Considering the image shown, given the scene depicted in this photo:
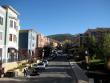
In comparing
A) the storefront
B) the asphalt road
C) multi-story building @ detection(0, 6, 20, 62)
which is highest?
multi-story building @ detection(0, 6, 20, 62)

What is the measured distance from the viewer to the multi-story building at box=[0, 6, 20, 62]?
54719 millimetres

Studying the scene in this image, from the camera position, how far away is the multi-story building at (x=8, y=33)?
2154 inches

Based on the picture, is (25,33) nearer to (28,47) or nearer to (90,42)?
(28,47)

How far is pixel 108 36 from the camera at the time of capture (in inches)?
2980

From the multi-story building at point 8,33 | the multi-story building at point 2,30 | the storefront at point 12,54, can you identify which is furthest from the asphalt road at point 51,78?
the storefront at point 12,54

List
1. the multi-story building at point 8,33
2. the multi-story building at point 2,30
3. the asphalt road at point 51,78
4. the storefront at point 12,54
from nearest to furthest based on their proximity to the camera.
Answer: the asphalt road at point 51,78 → the multi-story building at point 2,30 → the multi-story building at point 8,33 → the storefront at point 12,54

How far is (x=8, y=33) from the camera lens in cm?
5703

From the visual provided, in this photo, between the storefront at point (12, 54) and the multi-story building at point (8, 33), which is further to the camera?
the storefront at point (12, 54)

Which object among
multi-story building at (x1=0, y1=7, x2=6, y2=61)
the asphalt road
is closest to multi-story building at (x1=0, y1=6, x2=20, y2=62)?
multi-story building at (x1=0, y1=7, x2=6, y2=61)

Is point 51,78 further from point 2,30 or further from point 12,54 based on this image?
point 12,54

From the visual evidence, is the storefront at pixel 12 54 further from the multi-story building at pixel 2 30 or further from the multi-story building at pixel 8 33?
the multi-story building at pixel 2 30

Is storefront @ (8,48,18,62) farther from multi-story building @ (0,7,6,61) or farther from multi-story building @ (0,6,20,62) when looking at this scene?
multi-story building @ (0,7,6,61)

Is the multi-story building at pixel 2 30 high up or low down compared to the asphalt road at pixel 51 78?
up

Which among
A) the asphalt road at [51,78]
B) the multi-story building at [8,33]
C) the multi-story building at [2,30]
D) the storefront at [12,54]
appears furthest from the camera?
the storefront at [12,54]
